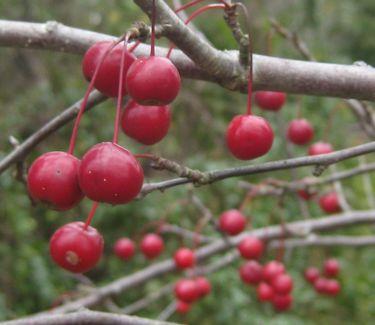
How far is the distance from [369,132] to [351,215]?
0.55 m

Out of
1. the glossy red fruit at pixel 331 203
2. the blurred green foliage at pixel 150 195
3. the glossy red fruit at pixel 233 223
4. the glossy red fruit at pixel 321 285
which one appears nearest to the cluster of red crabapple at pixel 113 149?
the glossy red fruit at pixel 233 223

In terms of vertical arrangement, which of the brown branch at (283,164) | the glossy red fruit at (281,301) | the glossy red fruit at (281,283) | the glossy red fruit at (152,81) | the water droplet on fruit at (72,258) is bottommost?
the glossy red fruit at (281,301)

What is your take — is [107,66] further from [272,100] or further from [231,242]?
[231,242]

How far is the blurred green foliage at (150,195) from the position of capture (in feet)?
10.5

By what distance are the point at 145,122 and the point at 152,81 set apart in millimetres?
138

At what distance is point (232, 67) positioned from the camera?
0.96 m

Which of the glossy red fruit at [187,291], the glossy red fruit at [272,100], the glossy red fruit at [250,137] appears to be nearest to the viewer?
the glossy red fruit at [250,137]

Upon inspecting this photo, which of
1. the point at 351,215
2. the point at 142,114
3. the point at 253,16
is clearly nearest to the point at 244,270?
the point at 351,215

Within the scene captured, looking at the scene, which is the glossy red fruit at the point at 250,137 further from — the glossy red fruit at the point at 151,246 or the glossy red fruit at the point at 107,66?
the glossy red fruit at the point at 151,246

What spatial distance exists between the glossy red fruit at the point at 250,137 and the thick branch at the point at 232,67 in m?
0.07

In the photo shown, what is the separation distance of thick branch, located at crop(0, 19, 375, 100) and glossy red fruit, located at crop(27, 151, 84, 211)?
24cm

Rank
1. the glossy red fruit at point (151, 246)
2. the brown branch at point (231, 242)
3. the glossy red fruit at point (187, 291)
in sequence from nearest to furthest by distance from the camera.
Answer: the brown branch at point (231, 242) → the glossy red fruit at point (187, 291) → the glossy red fruit at point (151, 246)

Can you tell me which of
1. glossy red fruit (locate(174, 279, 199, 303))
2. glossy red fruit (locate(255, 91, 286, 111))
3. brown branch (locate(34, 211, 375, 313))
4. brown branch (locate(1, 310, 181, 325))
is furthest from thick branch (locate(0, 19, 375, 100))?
glossy red fruit (locate(174, 279, 199, 303))

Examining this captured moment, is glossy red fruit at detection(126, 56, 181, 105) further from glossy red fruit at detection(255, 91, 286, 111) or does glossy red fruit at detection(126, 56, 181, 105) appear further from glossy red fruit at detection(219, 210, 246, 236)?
glossy red fruit at detection(219, 210, 246, 236)
